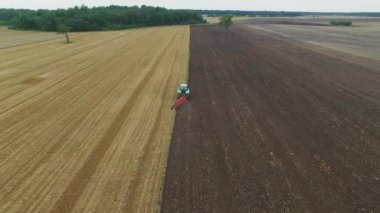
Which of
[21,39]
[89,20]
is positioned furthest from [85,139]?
[89,20]

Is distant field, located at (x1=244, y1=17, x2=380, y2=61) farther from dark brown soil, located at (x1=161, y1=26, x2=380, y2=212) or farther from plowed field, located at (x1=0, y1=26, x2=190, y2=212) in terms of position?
plowed field, located at (x1=0, y1=26, x2=190, y2=212)

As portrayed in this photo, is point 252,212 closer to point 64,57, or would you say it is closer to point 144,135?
point 144,135

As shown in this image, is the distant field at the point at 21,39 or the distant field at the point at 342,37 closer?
the distant field at the point at 342,37

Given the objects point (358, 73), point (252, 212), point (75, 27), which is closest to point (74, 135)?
point (252, 212)

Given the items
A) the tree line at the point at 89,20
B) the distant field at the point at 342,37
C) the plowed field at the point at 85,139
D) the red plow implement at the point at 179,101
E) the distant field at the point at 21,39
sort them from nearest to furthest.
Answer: the plowed field at the point at 85,139
the red plow implement at the point at 179,101
the distant field at the point at 342,37
the distant field at the point at 21,39
the tree line at the point at 89,20

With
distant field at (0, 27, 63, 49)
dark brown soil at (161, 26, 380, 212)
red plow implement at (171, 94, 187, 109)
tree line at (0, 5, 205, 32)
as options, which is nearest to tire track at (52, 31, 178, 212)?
red plow implement at (171, 94, 187, 109)

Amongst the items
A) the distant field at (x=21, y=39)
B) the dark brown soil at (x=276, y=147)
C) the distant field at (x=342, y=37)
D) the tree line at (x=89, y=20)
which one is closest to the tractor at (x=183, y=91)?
the dark brown soil at (x=276, y=147)

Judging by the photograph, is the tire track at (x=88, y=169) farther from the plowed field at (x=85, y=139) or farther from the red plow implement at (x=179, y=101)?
the red plow implement at (x=179, y=101)
